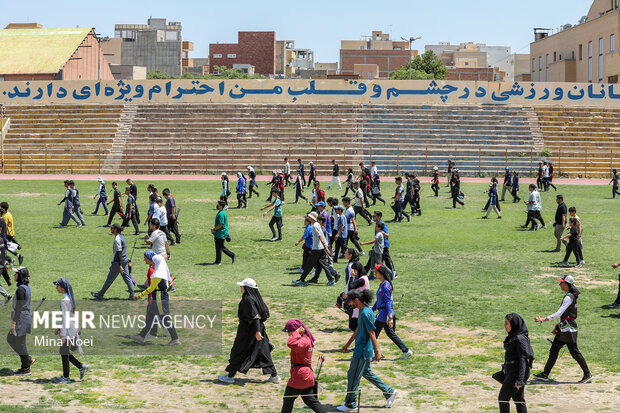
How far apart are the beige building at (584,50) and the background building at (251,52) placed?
2532 inches

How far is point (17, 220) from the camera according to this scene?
25.7 m

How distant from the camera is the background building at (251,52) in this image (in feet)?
469

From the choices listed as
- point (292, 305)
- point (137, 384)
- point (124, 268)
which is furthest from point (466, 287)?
point (137, 384)

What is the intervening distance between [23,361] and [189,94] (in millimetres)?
47121

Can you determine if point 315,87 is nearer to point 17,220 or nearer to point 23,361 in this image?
point 17,220

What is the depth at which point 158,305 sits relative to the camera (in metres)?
11.9

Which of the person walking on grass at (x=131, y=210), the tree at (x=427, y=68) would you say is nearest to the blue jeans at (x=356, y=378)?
the person walking on grass at (x=131, y=210)

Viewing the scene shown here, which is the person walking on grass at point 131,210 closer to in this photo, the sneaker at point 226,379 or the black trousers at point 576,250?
the black trousers at point 576,250

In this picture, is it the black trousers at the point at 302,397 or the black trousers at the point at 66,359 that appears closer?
the black trousers at the point at 302,397

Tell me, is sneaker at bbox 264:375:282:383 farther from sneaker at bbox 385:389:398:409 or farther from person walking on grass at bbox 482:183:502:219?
person walking on grass at bbox 482:183:502:219

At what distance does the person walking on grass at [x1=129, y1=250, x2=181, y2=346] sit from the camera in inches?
462

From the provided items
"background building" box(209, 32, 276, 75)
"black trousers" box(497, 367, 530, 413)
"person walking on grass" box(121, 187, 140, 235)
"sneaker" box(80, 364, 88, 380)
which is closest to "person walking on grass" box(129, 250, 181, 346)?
"sneaker" box(80, 364, 88, 380)

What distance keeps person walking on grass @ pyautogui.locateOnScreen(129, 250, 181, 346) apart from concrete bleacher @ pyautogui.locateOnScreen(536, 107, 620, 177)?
40188 mm

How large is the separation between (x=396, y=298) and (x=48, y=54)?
64.1m
